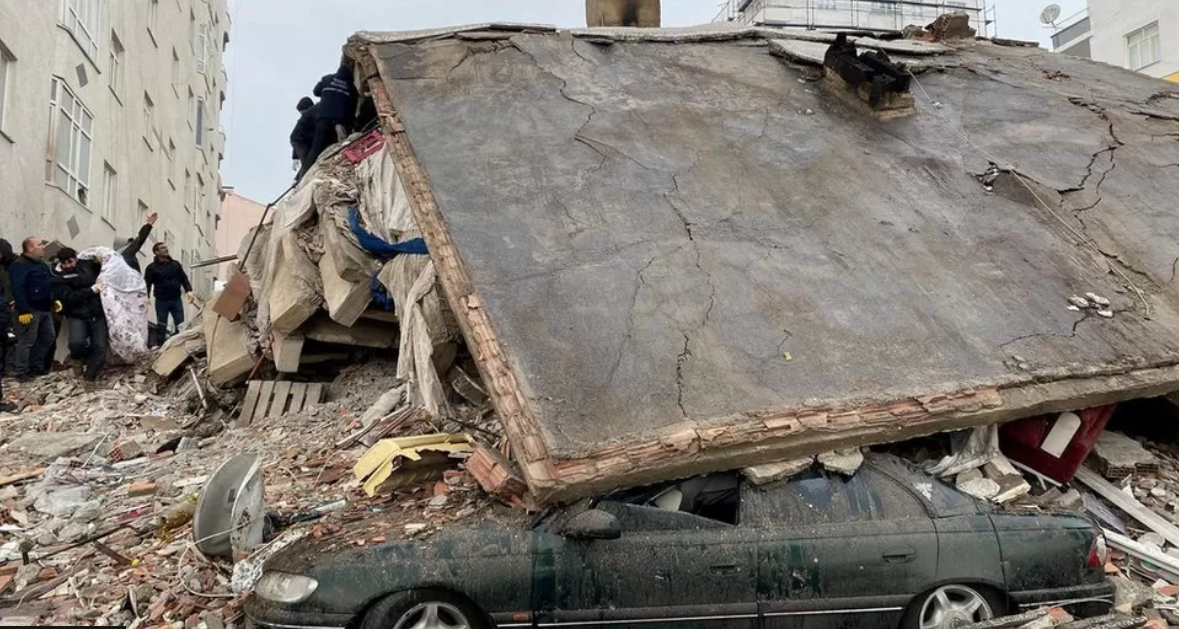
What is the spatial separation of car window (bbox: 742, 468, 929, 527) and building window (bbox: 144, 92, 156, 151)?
1831cm

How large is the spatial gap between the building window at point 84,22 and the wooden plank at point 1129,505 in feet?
47.8

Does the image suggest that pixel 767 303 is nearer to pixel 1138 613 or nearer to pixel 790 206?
pixel 790 206

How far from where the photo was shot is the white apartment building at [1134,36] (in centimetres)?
2572

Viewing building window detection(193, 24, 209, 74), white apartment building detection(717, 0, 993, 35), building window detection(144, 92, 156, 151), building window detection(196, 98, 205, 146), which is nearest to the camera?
building window detection(144, 92, 156, 151)

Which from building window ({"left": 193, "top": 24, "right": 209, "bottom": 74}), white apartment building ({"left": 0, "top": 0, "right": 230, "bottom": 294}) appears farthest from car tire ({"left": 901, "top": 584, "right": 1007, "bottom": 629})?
building window ({"left": 193, "top": 24, "right": 209, "bottom": 74})

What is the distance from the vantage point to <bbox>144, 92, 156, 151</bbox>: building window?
17688mm

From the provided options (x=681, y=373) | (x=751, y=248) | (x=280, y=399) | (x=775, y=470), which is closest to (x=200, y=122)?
(x=280, y=399)

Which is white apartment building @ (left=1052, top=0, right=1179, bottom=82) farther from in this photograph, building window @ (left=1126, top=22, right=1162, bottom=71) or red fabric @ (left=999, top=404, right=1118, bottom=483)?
red fabric @ (left=999, top=404, right=1118, bottom=483)

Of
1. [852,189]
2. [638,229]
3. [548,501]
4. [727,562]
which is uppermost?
[852,189]

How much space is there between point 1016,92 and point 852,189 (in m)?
4.12

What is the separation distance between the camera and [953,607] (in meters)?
3.79

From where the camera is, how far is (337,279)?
24.5ft

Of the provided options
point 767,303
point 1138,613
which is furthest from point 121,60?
point 1138,613

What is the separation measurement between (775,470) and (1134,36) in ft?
105
